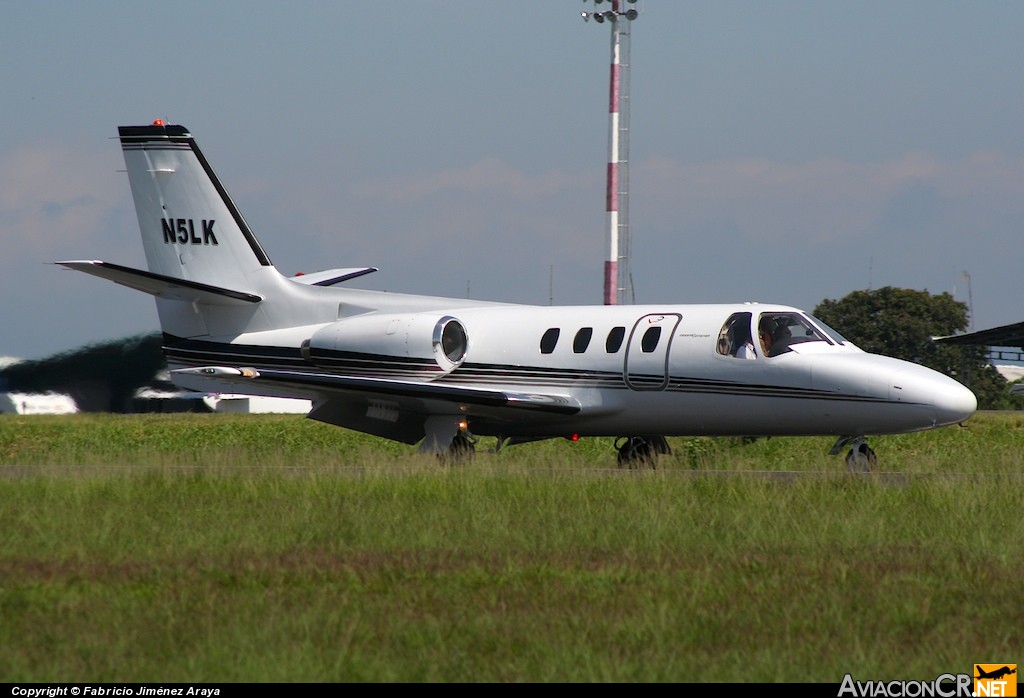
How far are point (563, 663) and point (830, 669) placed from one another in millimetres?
1246

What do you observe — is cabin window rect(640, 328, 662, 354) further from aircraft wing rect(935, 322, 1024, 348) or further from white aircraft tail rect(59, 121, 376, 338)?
aircraft wing rect(935, 322, 1024, 348)

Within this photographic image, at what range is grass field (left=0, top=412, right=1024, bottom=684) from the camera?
6.38 metres

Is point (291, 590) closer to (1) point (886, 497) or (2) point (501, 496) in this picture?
(2) point (501, 496)

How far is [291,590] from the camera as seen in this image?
317 inches

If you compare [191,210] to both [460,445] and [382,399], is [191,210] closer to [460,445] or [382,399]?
[382,399]

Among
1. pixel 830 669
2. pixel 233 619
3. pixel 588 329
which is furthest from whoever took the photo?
pixel 588 329

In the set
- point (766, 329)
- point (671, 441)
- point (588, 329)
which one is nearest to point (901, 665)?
point (766, 329)

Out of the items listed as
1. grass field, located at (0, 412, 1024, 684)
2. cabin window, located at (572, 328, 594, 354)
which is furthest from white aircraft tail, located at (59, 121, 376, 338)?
grass field, located at (0, 412, 1024, 684)

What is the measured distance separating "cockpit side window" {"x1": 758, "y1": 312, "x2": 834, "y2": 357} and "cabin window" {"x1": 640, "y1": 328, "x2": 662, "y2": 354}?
141 cm

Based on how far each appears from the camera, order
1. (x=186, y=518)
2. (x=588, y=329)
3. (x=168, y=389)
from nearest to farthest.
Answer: (x=186, y=518) → (x=588, y=329) → (x=168, y=389)

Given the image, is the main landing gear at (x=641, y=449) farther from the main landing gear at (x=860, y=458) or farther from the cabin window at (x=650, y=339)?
the main landing gear at (x=860, y=458)

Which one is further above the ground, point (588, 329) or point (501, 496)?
point (588, 329)

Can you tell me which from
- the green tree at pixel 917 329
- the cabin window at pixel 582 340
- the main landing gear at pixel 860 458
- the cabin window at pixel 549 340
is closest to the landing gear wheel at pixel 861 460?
the main landing gear at pixel 860 458

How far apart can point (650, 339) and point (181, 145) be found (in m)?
8.75
